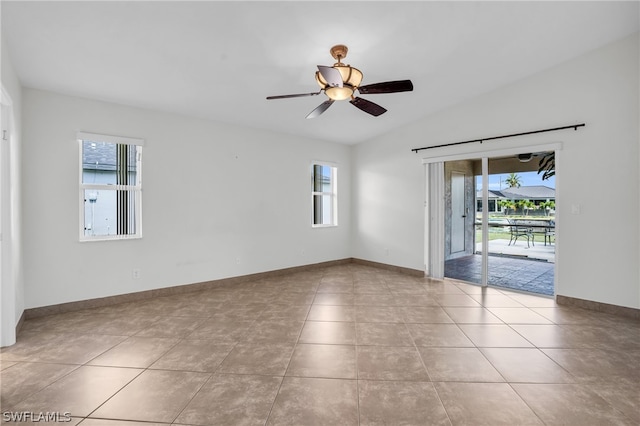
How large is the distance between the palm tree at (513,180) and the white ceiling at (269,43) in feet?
4.74

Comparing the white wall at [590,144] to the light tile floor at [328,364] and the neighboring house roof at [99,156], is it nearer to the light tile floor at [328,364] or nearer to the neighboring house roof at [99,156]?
the light tile floor at [328,364]

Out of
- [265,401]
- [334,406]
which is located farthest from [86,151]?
[334,406]

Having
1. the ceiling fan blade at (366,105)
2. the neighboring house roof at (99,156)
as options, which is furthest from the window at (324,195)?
the neighboring house roof at (99,156)

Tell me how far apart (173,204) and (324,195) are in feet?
10.2

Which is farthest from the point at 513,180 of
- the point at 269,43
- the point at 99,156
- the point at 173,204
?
the point at 99,156

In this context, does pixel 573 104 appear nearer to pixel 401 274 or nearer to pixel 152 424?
pixel 401 274

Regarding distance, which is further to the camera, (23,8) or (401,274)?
(401,274)

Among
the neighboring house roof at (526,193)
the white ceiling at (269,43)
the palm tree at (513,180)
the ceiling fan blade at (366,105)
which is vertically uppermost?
the white ceiling at (269,43)

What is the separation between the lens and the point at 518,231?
18.0 ft

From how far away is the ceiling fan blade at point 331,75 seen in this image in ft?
8.20

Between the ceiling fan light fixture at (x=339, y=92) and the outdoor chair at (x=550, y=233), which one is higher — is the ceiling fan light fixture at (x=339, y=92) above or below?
above

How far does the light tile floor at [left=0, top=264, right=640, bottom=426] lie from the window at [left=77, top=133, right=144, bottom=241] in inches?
41.0

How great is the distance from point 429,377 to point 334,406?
81cm

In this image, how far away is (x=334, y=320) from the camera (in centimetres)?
348
